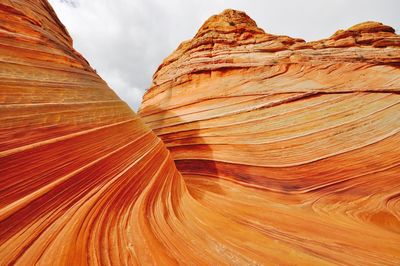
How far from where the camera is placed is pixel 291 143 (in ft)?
11.7

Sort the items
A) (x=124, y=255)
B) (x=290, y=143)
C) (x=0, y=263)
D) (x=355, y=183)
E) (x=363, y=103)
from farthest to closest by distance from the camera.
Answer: (x=363, y=103) → (x=290, y=143) → (x=355, y=183) → (x=124, y=255) → (x=0, y=263)

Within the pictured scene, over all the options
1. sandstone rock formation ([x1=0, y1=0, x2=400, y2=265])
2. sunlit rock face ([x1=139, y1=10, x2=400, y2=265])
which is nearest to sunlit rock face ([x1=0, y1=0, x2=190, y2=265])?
sandstone rock formation ([x1=0, y1=0, x2=400, y2=265])

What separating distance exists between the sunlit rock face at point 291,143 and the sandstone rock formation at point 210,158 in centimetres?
2

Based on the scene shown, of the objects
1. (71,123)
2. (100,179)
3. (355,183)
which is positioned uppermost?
(71,123)

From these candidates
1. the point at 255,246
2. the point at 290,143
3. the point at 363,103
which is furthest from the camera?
the point at 363,103

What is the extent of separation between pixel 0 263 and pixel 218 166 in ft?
9.98

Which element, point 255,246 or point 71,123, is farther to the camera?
point 71,123

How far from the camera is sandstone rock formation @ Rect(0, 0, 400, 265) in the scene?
1.45m

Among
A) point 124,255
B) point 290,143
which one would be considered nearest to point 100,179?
point 124,255

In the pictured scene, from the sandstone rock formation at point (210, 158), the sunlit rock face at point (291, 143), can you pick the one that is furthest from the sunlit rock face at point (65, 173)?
the sunlit rock face at point (291, 143)

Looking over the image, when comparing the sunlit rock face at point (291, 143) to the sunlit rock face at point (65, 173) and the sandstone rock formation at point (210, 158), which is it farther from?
the sunlit rock face at point (65, 173)

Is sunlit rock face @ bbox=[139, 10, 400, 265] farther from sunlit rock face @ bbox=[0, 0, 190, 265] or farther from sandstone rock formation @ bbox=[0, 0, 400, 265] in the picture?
sunlit rock face @ bbox=[0, 0, 190, 265]

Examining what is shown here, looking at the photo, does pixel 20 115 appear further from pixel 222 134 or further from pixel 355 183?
pixel 355 183

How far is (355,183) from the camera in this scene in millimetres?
3066
